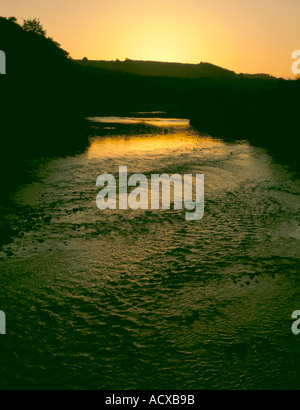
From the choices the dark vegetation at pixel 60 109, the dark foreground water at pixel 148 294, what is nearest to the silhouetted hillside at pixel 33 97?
the dark vegetation at pixel 60 109

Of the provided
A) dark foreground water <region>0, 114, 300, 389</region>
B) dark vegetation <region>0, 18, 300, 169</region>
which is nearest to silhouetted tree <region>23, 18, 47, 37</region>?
dark vegetation <region>0, 18, 300, 169</region>

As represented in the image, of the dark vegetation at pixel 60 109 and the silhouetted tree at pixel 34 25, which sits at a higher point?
the silhouetted tree at pixel 34 25

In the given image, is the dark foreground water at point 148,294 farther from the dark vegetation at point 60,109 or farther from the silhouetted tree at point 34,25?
the silhouetted tree at point 34,25

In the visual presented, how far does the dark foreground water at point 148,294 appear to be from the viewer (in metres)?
7.54

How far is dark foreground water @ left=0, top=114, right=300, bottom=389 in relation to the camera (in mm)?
7543

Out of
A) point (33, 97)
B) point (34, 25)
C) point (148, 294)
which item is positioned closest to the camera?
point (148, 294)

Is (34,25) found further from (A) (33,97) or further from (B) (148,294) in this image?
(B) (148,294)

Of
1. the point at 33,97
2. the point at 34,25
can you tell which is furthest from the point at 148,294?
the point at 34,25

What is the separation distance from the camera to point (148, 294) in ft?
33.7

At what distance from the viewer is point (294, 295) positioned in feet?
34.1

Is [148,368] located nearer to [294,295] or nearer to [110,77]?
[294,295]

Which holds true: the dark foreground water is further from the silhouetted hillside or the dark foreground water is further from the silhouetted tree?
the silhouetted tree

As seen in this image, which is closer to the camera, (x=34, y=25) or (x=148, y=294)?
(x=148, y=294)
